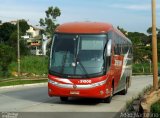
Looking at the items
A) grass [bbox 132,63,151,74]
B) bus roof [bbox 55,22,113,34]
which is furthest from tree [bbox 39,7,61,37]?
bus roof [bbox 55,22,113,34]

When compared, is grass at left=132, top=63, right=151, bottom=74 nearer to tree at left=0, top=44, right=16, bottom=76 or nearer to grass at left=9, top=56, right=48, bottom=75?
grass at left=9, top=56, right=48, bottom=75

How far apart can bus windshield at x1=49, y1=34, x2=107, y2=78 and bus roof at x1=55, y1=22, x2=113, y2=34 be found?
19cm

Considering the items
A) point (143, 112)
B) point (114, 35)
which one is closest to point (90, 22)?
point (114, 35)

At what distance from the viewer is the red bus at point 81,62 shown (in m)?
17.5

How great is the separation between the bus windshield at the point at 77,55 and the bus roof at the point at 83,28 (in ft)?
0.62

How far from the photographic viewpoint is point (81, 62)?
17.6 meters

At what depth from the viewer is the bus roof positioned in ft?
59.5

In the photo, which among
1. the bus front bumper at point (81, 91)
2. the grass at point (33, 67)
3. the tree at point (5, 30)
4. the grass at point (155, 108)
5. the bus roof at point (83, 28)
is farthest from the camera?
the tree at point (5, 30)

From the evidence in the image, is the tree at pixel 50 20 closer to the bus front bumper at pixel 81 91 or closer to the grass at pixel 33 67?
the grass at pixel 33 67

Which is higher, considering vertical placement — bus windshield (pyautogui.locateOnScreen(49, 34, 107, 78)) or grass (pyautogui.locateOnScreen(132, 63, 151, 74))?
bus windshield (pyautogui.locateOnScreen(49, 34, 107, 78))

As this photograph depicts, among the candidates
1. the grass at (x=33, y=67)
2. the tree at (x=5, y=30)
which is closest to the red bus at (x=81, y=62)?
the grass at (x=33, y=67)

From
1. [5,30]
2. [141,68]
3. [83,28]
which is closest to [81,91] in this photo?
[83,28]

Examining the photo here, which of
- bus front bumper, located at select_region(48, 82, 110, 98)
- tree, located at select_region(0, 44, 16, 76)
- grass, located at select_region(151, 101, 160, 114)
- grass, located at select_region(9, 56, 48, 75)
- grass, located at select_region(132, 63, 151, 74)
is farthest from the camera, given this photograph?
grass, located at select_region(132, 63, 151, 74)

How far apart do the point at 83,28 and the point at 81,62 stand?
149cm
